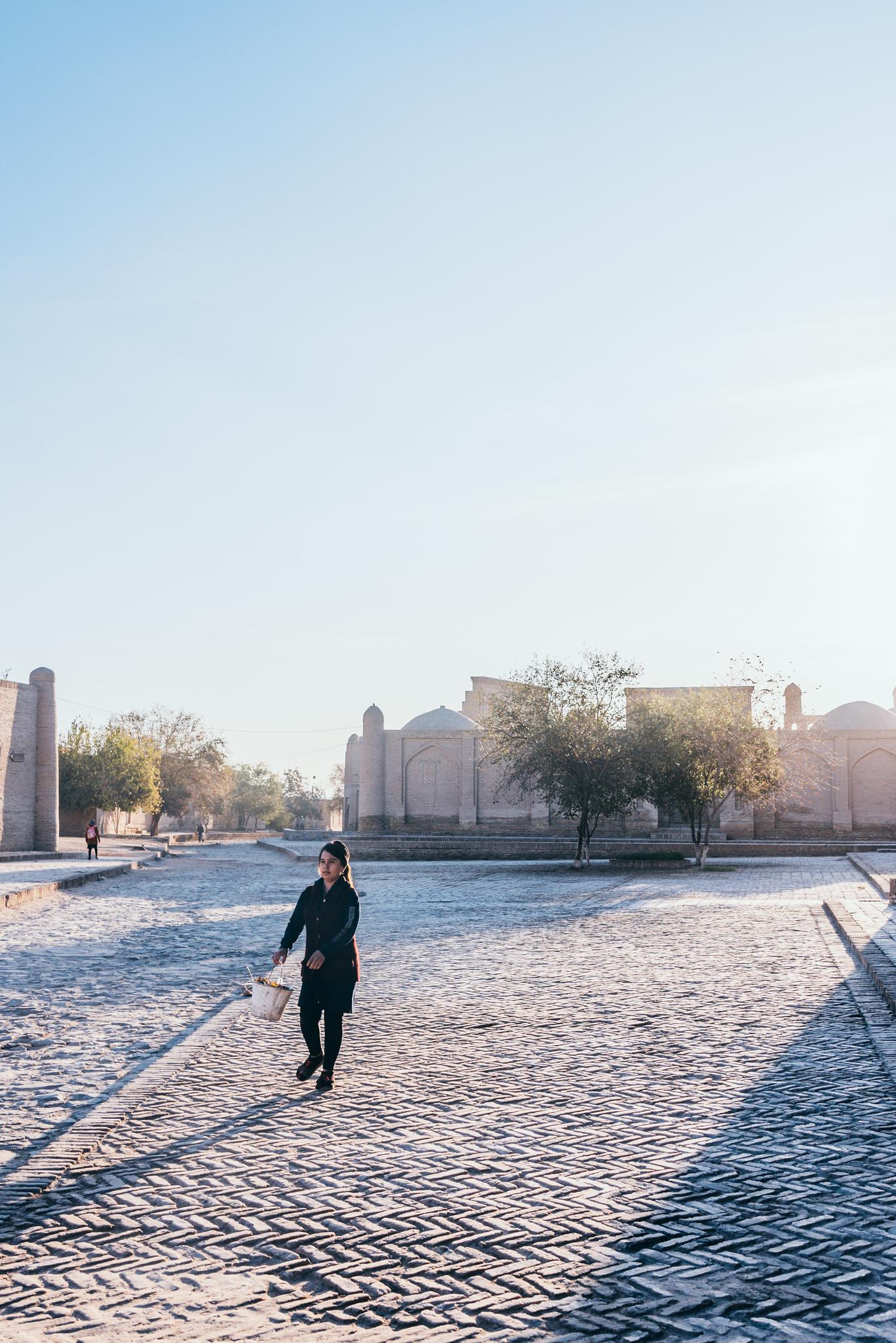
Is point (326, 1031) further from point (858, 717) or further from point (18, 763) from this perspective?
point (858, 717)

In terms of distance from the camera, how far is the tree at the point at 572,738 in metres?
26.7

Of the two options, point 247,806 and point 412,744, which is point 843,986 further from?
point 247,806

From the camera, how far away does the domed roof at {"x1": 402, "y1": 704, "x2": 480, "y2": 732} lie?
48312mm

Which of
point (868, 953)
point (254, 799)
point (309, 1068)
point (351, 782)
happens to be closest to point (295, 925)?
point (309, 1068)

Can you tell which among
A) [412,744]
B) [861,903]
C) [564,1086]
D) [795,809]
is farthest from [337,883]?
[412,744]

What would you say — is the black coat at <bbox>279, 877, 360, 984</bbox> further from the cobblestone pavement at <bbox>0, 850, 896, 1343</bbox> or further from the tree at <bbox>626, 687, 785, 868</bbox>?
the tree at <bbox>626, 687, 785, 868</bbox>

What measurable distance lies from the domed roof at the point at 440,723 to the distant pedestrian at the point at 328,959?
4153cm

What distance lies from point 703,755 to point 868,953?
1720 centimetres

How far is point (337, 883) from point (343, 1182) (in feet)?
6.95

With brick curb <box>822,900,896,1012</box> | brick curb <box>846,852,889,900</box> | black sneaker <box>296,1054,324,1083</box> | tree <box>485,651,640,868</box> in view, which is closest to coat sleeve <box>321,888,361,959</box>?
black sneaker <box>296,1054,324,1083</box>

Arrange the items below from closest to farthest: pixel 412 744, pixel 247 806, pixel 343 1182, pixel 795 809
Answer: pixel 343 1182, pixel 795 809, pixel 412 744, pixel 247 806

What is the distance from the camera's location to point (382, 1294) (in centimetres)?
341

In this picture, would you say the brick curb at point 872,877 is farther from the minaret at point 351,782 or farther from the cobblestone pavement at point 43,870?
the minaret at point 351,782

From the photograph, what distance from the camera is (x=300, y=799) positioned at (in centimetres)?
8869
